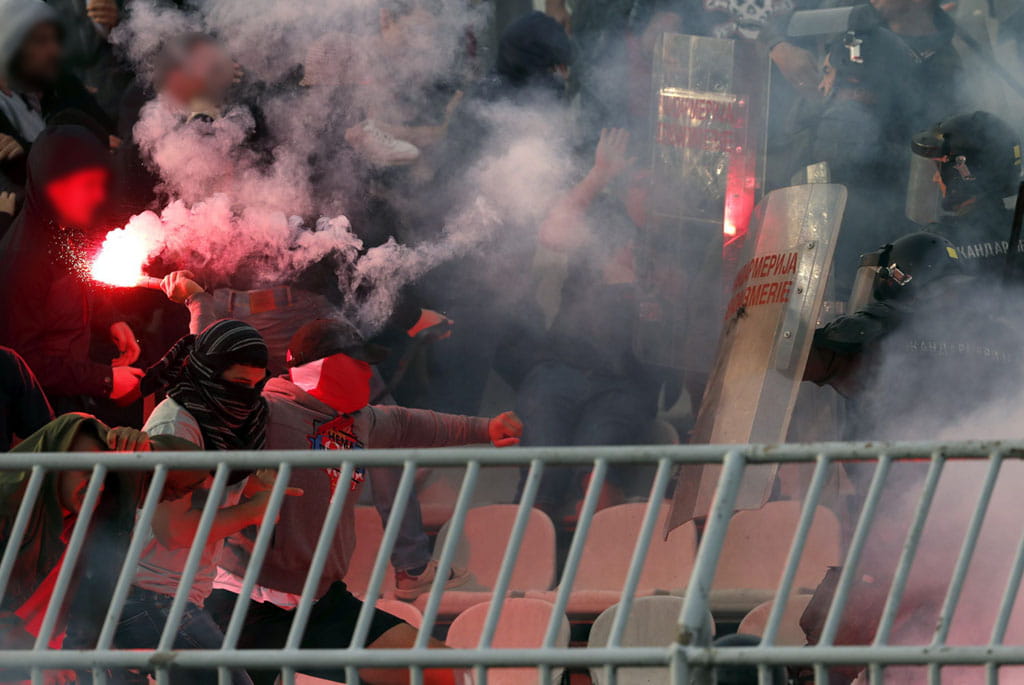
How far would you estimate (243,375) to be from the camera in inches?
144

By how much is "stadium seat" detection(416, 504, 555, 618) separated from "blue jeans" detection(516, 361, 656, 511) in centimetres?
15

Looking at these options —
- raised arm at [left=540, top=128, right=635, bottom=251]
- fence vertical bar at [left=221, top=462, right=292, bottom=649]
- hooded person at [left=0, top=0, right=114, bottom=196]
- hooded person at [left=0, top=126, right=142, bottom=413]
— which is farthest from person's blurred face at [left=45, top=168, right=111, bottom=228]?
fence vertical bar at [left=221, top=462, right=292, bottom=649]

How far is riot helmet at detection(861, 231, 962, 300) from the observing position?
4195mm

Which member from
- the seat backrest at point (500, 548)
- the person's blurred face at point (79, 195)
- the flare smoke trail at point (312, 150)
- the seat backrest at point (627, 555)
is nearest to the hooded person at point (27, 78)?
the person's blurred face at point (79, 195)

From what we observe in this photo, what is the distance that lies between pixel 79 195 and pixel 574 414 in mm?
1864

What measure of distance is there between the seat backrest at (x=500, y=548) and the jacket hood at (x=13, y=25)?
7.03ft

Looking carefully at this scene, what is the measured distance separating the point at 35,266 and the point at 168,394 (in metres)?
0.80

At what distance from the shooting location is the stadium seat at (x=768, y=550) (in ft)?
13.5

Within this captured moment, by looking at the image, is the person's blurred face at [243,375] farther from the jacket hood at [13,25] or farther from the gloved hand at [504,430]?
the jacket hood at [13,25]

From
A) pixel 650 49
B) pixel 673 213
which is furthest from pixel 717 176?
pixel 650 49

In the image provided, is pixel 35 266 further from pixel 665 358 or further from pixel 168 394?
pixel 665 358

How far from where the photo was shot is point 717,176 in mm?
4621

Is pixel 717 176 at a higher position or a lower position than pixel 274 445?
higher

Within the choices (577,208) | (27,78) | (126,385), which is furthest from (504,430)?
(27,78)
